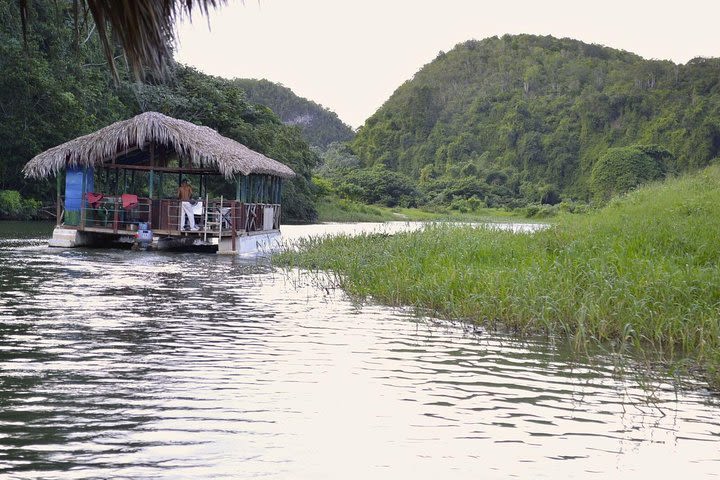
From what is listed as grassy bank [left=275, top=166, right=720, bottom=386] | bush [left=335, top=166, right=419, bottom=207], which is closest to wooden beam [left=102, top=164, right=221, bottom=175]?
grassy bank [left=275, top=166, right=720, bottom=386]

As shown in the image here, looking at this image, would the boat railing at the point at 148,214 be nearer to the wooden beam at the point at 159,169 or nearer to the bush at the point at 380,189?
the wooden beam at the point at 159,169

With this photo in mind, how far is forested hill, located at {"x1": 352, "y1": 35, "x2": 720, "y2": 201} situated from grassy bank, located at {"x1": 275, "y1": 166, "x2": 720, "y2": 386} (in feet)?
132

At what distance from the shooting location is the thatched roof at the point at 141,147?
2045 centimetres

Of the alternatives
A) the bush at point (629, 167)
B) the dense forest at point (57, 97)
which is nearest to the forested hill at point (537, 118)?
the bush at point (629, 167)

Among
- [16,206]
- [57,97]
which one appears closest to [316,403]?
[57,97]

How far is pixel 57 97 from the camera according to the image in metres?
29.1

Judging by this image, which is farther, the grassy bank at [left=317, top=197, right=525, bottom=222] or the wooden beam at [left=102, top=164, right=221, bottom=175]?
the grassy bank at [left=317, top=197, right=525, bottom=222]

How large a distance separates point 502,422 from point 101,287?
8461 mm

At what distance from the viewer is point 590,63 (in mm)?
94062

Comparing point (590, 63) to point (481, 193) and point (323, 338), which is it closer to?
point (481, 193)

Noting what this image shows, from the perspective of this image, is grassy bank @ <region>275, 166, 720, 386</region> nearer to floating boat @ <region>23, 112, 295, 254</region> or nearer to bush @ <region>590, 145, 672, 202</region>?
floating boat @ <region>23, 112, 295, 254</region>

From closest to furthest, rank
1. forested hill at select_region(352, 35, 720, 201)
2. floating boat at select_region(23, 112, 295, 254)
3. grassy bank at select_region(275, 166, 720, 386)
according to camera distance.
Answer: grassy bank at select_region(275, 166, 720, 386) < floating boat at select_region(23, 112, 295, 254) < forested hill at select_region(352, 35, 720, 201)

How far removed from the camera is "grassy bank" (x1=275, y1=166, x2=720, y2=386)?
873 cm

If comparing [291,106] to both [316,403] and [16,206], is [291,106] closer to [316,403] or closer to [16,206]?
[16,206]
